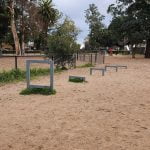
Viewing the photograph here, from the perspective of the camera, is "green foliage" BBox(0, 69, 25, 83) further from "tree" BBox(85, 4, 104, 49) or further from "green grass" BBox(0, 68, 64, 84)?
"tree" BBox(85, 4, 104, 49)

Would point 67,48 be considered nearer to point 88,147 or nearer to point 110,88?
point 110,88

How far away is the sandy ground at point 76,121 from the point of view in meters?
5.73

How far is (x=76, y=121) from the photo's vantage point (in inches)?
284

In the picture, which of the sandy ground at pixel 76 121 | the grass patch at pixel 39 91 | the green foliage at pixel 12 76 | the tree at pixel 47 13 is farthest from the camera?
the tree at pixel 47 13

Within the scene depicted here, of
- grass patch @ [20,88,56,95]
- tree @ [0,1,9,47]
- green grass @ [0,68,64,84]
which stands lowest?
green grass @ [0,68,64,84]

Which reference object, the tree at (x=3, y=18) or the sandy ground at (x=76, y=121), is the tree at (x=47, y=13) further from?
the sandy ground at (x=76, y=121)

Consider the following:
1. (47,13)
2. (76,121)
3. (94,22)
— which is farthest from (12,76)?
(94,22)

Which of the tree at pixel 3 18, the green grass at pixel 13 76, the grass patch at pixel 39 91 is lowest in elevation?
the green grass at pixel 13 76

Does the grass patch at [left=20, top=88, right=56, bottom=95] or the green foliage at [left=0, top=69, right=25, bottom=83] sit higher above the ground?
the grass patch at [left=20, top=88, right=56, bottom=95]

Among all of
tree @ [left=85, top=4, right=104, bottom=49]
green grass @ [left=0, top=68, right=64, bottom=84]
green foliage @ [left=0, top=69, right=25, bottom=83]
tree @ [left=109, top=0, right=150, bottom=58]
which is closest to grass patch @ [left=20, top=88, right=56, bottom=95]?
green grass @ [left=0, top=68, right=64, bottom=84]

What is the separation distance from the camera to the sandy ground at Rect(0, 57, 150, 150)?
5.73m

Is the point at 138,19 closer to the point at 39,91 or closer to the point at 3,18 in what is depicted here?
the point at 3,18

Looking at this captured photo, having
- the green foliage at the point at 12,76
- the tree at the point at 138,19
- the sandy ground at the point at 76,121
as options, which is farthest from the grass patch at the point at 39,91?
the tree at the point at 138,19

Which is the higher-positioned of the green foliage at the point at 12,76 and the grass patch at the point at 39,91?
the grass patch at the point at 39,91
